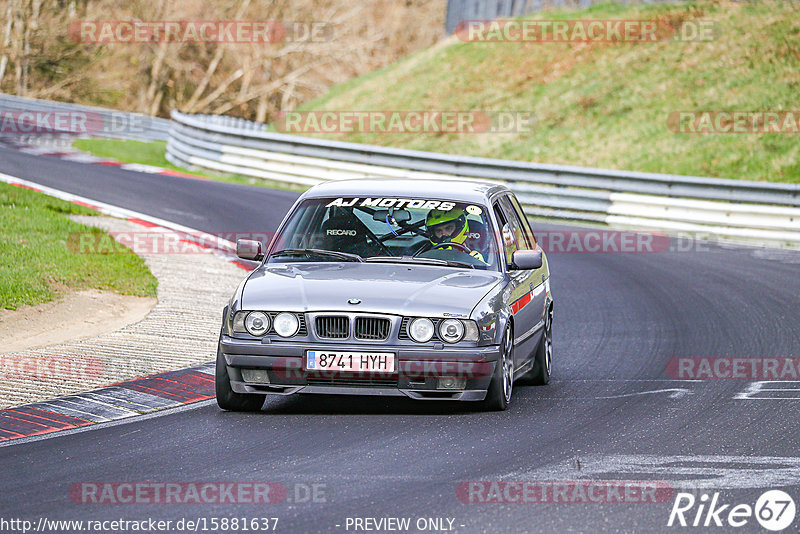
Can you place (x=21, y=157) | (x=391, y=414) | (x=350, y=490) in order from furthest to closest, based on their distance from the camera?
(x=21, y=157) < (x=391, y=414) < (x=350, y=490)

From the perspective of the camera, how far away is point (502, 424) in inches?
319

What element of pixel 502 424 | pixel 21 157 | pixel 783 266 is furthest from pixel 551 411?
pixel 21 157

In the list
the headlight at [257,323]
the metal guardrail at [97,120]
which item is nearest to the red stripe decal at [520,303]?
the headlight at [257,323]

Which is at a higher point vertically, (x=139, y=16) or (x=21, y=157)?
(x=139, y=16)

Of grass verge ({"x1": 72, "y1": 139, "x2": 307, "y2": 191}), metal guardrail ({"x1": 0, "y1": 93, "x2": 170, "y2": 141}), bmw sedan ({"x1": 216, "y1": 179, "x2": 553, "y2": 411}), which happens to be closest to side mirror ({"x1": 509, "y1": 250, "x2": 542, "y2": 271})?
bmw sedan ({"x1": 216, "y1": 179, "x2": 553, "y2": 411})

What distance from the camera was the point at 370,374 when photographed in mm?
7879

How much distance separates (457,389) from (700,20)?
100 ft

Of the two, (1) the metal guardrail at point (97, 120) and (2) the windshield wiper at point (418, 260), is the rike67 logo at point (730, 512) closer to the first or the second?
(2) the windshield wiper at point (418, 260)

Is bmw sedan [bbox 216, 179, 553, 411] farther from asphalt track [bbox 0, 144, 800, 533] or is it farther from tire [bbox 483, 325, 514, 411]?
asphalt track [bbox 0, 144, 800, 533]

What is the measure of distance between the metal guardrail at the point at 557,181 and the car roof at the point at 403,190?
1345 cm

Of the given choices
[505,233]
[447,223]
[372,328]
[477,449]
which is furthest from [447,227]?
[477,449]

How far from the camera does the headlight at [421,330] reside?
312 inches

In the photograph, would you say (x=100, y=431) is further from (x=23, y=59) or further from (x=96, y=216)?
(x=23, y=59)

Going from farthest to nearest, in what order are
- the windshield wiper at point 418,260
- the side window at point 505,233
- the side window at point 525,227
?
the side window at point 525,227, the side window at point 505,233, the windshield wiper at point 418,260
